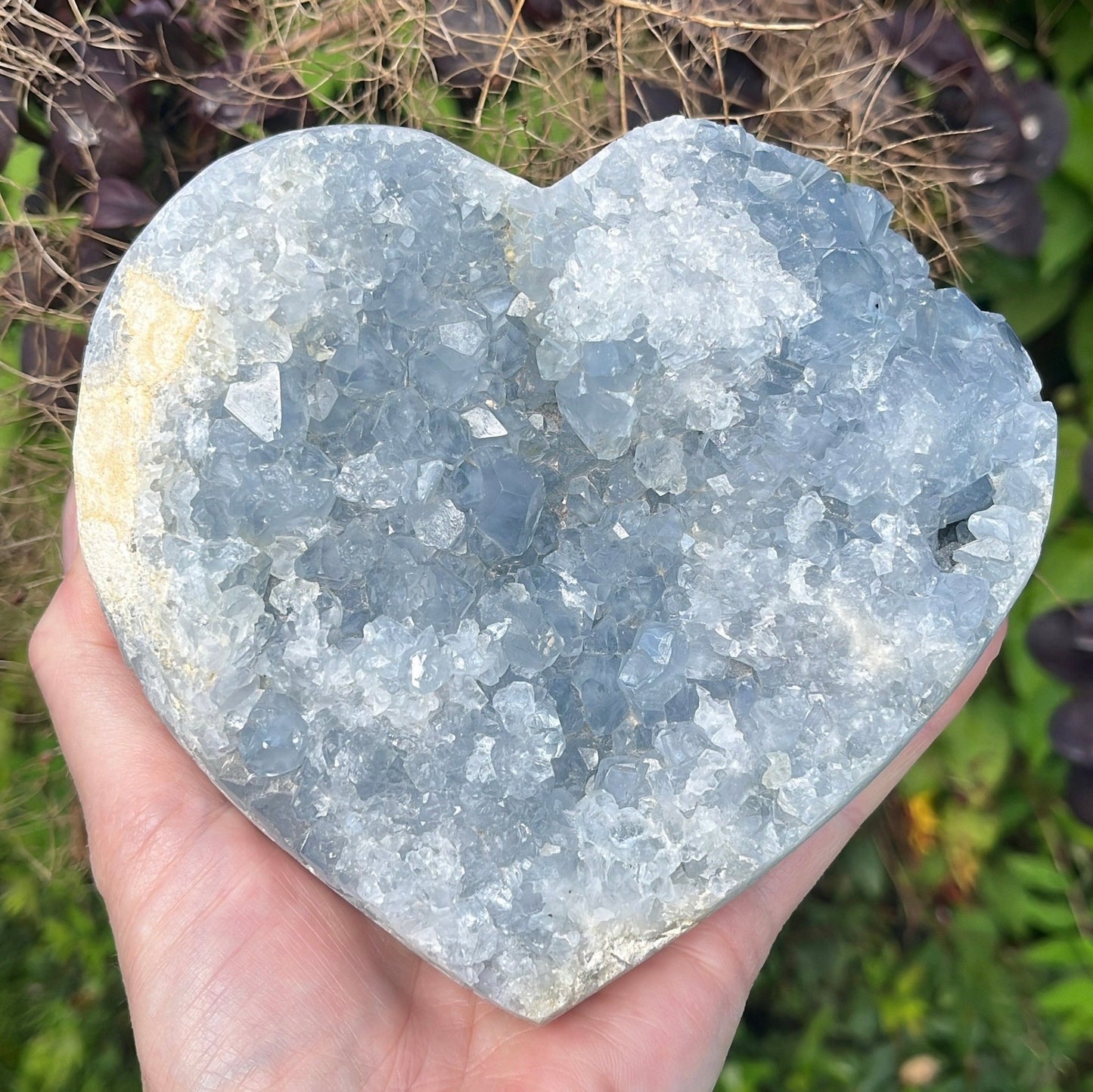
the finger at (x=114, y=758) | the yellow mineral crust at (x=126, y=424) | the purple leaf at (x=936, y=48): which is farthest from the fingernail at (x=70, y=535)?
the purple leaf at (x=936, y=48)

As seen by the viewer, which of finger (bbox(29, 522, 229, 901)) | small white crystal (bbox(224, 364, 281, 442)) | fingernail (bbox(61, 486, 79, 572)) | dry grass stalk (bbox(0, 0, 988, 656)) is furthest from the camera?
dry grass stalk (bbox(0, 0, 988, 656))

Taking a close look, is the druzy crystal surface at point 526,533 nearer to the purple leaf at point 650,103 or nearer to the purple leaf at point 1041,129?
the purple leaf at point 650,103

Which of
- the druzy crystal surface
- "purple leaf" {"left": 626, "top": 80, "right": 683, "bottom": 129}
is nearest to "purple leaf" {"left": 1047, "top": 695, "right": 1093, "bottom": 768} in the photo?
the druzy crystal surface

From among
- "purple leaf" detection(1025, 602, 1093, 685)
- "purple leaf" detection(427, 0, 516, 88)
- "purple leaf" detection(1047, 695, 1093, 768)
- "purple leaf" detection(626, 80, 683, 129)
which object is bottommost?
"purple leaf" detection(1047, 695, 1093, 768)

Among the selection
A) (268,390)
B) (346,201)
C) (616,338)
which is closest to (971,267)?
(616,338)

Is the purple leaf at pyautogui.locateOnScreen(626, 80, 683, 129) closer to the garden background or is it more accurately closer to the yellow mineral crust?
the garden background
